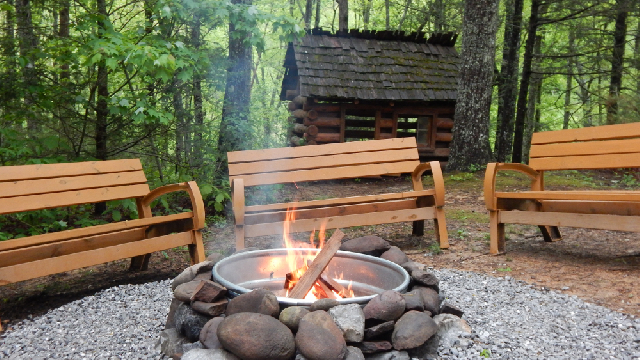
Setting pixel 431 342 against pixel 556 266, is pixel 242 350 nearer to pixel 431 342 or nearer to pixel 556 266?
pixel 431 342

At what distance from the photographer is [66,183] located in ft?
12.8

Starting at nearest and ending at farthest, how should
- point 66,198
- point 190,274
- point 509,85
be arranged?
point 190,274, point 66,198, point 509,85

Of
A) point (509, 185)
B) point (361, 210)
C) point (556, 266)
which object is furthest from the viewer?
point (509, 185)

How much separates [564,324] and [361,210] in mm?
2093

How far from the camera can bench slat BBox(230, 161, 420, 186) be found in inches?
181

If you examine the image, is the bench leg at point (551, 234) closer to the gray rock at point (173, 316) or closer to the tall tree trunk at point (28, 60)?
the gray rock at point (173, 316)

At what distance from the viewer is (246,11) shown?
17.7 feet

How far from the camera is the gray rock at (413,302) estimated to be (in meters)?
2.68

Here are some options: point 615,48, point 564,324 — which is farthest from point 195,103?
point 615,48

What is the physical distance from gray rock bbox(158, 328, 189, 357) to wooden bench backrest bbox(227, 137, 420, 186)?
6.24 feet

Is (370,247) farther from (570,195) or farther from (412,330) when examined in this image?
(570,195)

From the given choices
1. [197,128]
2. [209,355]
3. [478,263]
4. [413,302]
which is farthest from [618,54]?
[209,355]

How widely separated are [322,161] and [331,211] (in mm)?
617

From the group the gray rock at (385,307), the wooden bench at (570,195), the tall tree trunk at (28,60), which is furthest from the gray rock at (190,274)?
the tall tree trunk at (28,60)
